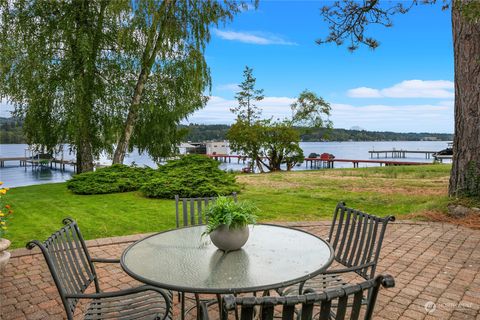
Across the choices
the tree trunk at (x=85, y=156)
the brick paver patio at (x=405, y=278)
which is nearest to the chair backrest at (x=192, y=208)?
the brick paver patio at (x=405, y=278)

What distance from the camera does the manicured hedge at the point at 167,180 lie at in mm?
8469

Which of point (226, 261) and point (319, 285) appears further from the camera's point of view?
point (319, 285)

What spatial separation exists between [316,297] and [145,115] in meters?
12.8

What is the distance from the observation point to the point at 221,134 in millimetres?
38938

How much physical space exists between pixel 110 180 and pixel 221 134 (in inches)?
1162

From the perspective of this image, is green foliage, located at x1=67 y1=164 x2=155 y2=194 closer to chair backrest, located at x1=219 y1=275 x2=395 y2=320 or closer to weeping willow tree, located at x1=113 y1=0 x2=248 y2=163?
weeping willow tree, located at x1=113 y1=0 x2=248 y2=163

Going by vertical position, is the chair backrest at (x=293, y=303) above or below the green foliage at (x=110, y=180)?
above

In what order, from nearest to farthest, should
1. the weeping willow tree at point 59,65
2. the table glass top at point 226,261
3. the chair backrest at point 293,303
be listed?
the chair backrest at point 293,303 < the table glass top at point 226,261 < the weeping willow tree at point 59,65

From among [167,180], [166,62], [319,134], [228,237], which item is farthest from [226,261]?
[319,134]

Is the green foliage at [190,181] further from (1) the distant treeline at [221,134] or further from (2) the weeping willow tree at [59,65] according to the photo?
(1) the distant treeline at [221,134]

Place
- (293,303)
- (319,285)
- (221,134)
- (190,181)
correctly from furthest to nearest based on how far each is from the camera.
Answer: (221,134), (190,181), (319,285), (293,303)

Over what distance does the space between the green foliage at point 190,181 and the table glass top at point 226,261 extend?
530 centimetres

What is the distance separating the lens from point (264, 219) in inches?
245

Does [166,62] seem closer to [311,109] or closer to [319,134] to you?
[311,109]
